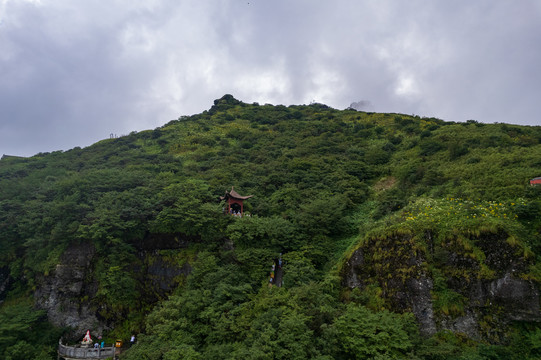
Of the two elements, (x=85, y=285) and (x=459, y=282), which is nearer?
(x=459, y=282)

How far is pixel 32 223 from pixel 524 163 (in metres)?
32.6

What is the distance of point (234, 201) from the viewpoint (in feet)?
75.6

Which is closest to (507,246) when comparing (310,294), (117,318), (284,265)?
(310,294)

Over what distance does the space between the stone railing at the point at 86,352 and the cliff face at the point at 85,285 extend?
1943mm

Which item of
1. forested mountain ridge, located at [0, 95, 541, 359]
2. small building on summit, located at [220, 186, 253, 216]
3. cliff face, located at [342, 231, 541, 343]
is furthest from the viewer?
small building on summit, located at [220, 186, 253, 216]

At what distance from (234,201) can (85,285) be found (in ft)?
38.7

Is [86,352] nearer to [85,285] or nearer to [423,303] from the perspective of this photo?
[85,285]

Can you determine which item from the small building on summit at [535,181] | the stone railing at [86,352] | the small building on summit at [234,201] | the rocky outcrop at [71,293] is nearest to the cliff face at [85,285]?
the rocky outcrop at [71,293]

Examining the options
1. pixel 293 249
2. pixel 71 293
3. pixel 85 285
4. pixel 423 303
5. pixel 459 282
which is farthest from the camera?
pixel 85 285

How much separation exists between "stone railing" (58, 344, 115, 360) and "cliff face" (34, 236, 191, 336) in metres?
1.94

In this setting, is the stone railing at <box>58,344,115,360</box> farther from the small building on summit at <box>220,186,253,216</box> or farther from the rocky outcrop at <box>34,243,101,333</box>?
the small building on summit at <box>220,186,253,216</box>

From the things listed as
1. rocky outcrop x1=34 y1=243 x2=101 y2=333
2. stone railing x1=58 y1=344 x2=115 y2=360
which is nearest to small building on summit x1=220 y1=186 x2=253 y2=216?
rocky outcrop x1=34 y1=243 x2=101 y2=333

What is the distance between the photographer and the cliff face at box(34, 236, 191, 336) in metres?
20.4

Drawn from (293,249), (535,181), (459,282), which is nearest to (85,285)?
(293,249)
